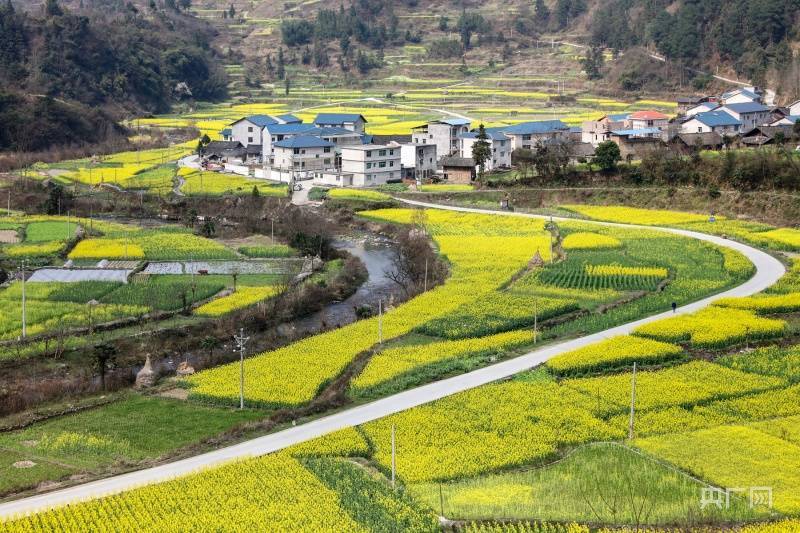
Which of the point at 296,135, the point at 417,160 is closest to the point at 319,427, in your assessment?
the point at 417,160

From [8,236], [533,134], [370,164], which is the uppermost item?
[533,134]

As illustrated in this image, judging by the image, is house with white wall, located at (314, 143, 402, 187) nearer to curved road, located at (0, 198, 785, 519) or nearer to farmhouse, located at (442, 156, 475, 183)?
farmhouse, located at (442, 156, 475, 183)

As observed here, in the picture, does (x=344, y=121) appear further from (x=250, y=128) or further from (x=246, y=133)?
(x=246, y=133)

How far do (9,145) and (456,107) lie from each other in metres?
32.6

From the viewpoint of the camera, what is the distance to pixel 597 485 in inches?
688

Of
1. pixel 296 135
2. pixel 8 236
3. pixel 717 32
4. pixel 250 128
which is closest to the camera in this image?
pixel 8 236

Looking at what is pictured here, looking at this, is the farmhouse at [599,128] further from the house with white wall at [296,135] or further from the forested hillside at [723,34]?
the forested hillside at [723,34]

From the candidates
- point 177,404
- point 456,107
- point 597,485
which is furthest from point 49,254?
point 456,107

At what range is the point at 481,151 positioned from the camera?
170 ft

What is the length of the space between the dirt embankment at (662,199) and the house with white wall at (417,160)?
17.4 feet

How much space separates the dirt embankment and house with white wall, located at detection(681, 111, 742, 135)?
860 cm

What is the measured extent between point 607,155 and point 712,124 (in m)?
8.72

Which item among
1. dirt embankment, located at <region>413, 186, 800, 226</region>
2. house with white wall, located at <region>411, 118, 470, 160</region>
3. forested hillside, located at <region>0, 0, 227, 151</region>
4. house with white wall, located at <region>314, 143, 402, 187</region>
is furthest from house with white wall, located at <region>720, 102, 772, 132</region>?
forested hillside, located at <region>0, 0, 227, 151</region>

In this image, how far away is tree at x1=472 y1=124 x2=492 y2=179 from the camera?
5203cm
